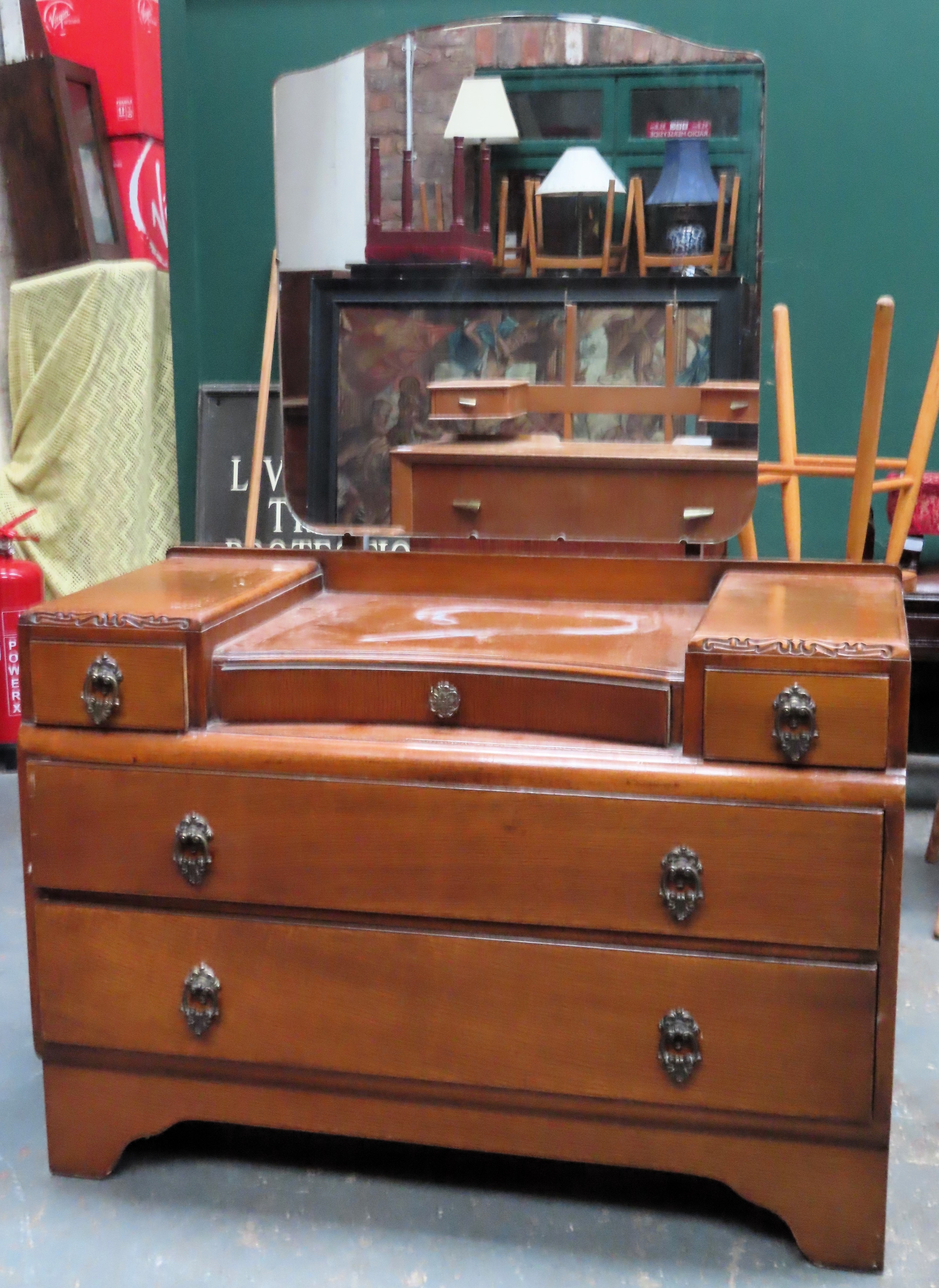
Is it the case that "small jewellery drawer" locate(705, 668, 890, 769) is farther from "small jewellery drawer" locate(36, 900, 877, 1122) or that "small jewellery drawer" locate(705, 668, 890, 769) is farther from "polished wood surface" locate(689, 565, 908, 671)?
"small jewellery drawer" locate(36, 900, 877, 1122)

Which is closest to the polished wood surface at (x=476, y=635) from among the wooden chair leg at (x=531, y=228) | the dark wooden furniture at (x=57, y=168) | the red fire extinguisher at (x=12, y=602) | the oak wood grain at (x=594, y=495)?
the oak wood grain at (x=594, y=495)

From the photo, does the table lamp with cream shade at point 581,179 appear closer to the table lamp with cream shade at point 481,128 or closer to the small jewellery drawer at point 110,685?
the table lamp with cream shade at point 481,128

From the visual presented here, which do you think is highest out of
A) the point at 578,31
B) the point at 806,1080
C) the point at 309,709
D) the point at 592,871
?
the point at 578,31

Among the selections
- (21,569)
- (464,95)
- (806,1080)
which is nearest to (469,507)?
(464,95)

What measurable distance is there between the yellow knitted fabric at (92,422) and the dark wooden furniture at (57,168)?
0.25 ft

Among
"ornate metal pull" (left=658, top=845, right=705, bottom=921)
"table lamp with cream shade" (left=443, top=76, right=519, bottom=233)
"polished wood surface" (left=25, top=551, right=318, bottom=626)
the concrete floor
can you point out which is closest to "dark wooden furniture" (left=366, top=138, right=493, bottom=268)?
"table lamp with cream shade" (left=443, top=76, right=519, bottom=233)

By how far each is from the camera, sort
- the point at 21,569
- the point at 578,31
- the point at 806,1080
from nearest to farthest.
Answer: the point at 806,1080 → the point at 578,31 → the point at 21,569

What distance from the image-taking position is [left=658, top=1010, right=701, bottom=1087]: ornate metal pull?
1.55m

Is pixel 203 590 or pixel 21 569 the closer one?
pixel 203 590

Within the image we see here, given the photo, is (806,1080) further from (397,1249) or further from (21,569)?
(21,569)

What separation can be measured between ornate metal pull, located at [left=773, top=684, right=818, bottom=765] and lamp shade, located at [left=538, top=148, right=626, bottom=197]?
36.5 inches

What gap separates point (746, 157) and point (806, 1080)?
4.33 ft

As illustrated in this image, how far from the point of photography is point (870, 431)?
1874 mm

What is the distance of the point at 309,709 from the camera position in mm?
1657
